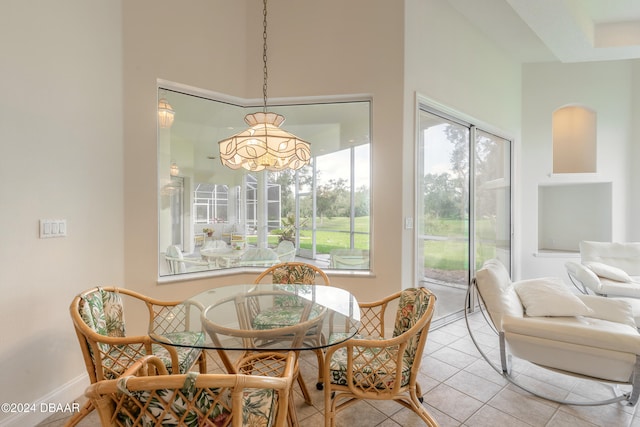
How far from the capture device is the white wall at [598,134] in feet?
15.1

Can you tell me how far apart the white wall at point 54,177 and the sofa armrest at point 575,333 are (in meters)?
3.14

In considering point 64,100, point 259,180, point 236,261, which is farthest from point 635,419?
point 64,100

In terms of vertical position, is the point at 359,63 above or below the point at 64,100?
above

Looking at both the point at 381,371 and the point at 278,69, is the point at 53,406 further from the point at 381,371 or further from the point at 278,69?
the point at 278,69

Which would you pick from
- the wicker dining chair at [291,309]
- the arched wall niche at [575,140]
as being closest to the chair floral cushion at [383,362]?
the wicker dining chair at [291,309]

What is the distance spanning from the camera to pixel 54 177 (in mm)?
1942

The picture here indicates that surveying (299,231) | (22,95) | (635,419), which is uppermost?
(22,95)

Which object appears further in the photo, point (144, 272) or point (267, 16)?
point (267, 16)

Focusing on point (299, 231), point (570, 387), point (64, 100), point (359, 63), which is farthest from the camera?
point (299, 231)

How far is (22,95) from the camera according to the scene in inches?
69.3

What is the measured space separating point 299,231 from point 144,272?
1675 millimetres

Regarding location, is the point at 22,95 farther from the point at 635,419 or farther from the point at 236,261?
the point at 635,419

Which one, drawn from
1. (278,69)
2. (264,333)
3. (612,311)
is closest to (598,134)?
(612,311)

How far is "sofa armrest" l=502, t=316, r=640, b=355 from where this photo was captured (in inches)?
68.8
